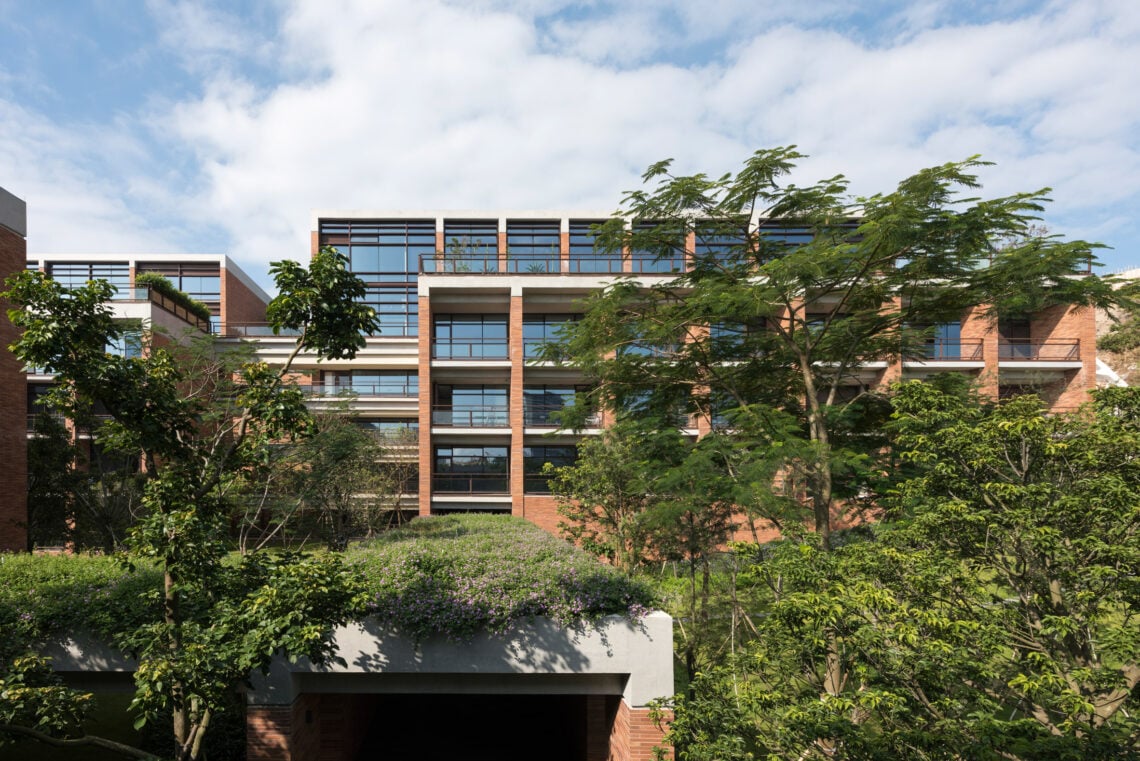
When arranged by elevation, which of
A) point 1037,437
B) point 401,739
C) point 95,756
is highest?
point 1037,437

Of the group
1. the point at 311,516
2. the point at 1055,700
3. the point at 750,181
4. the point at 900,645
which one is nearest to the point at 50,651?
the point at 900,645

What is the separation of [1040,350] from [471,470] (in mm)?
29057

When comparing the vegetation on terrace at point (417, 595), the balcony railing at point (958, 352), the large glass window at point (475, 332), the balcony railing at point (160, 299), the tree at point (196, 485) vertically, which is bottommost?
the vegetation on terrace at point (417, 595)

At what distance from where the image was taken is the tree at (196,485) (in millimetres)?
5426

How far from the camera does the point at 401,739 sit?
12.5m

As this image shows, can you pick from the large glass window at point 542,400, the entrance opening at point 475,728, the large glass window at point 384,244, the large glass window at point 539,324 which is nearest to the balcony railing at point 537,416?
the large glass window at point 542,400

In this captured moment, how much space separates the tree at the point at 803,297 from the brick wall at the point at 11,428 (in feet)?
41.6

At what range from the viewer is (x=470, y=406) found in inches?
1045

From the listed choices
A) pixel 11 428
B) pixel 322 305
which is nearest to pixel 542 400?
pixel 11 428

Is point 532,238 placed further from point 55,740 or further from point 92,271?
point 92,271

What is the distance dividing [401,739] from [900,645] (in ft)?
39.4

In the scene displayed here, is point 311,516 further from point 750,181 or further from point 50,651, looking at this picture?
point 750,181

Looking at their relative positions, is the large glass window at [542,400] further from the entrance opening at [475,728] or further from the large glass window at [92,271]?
the large glass window at [92,271]

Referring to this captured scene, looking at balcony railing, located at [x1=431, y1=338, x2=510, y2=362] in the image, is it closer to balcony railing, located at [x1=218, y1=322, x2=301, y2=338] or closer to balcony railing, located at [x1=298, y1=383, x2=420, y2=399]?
balcony railing, located at [x1=298, y1=383, x2=420, y2=399]
